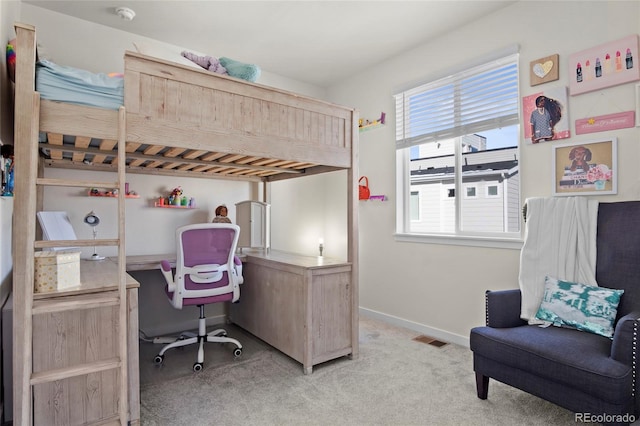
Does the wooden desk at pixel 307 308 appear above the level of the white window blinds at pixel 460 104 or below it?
below

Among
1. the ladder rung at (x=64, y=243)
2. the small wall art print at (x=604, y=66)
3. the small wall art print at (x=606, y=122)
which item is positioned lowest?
the ladder rung at (x=64, y=243)

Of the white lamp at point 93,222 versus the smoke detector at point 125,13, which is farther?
the white lamp at point 93,222

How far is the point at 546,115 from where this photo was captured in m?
2.68

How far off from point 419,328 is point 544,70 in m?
2.43

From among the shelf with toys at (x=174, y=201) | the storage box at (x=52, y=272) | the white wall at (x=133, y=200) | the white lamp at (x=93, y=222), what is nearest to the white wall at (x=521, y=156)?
the white wall at (x=133, y=200)

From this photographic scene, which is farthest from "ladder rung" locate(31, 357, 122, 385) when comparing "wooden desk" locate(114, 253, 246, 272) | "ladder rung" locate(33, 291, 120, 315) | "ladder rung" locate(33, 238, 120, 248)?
"wooden desk" locate(114, 253, 246, 272)

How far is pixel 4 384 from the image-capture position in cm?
193

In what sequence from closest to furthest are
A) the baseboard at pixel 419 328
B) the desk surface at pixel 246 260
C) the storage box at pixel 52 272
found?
1. the storage box at pixel 52 272
2. the desk surface at pixel 246 260
3. the baseboard at pixel 419 328

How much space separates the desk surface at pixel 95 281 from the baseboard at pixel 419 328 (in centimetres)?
259

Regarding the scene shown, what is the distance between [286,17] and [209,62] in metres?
1.17

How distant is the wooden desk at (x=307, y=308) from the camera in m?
2.67

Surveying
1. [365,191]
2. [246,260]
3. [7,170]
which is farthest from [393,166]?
[7,170]

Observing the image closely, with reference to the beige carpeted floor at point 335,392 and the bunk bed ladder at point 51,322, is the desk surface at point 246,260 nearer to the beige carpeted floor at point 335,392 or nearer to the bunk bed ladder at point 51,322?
the beige carpeted floor at point 335,392

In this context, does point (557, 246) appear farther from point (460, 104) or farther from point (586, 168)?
point (460, 104)
